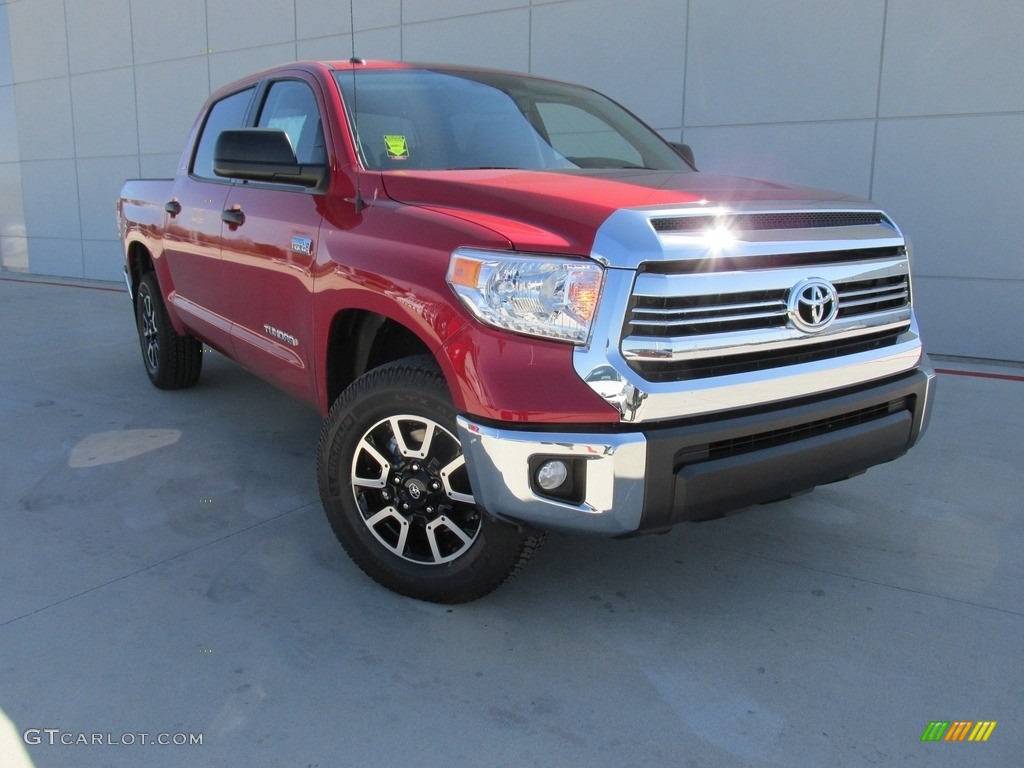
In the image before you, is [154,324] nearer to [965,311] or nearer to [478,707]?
[478,707]

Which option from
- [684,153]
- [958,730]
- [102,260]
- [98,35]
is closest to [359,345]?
[684,153]

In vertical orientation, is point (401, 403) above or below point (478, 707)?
above

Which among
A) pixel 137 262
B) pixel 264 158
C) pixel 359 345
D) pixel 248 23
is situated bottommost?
pixel 359 345

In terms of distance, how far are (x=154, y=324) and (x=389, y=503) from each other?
3.37m

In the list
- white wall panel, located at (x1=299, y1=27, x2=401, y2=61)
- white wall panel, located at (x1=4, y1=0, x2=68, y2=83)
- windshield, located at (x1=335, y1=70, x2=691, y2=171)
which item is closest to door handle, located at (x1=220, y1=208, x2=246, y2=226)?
windshield, located at (x1=335, y1=70, x2=691, y2=171)

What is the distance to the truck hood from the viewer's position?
241cm

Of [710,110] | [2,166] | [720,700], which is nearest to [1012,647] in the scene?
[720,700]

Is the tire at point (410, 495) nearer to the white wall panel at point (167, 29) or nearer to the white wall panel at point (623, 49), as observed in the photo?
the white wall panel at point (623, 49)

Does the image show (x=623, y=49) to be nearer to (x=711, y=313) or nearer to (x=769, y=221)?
(x=769, y=221)

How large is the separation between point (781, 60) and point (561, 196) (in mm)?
5356

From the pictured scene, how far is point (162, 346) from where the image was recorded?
5.41 metres

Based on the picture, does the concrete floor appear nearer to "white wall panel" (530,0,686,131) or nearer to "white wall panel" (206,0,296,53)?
"white wall panel" (530,0,686,131)

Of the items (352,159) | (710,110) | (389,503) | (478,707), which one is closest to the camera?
(478,707)

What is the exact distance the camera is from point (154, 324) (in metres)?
5.54
